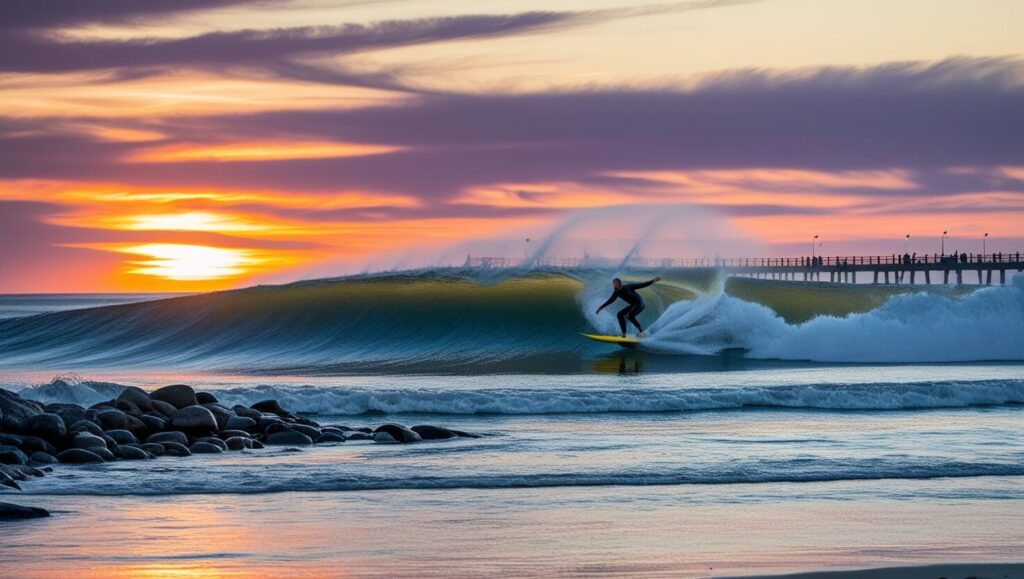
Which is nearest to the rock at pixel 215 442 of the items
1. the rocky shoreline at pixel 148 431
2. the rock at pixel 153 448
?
the rocky shoreline at pixel 148 431

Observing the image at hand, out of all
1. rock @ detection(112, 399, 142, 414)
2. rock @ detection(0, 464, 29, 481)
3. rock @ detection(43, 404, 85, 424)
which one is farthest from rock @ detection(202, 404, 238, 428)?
rock @ detection(0, 464, 29, 481)

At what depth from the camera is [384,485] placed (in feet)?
36.5

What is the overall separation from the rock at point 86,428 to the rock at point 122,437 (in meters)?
0.12

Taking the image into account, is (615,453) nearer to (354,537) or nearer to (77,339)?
(354,537)

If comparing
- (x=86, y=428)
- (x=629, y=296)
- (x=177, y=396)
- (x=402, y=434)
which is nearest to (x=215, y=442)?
(x=86, y=428)

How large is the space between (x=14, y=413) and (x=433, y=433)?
15.7ft

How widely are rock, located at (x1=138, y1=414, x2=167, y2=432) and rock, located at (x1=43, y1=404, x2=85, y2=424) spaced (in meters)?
0.76

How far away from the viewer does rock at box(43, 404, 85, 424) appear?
1501 cm

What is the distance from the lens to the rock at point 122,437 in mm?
13992

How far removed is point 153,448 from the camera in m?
13.5

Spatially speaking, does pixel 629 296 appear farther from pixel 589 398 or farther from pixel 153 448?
pixel 153 448

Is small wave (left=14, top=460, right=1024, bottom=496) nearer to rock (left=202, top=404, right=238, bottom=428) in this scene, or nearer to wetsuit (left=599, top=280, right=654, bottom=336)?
rock (left=202, top=404, right=238, bottom=428)

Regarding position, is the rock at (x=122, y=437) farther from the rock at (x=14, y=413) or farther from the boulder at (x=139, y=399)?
the boulder at (x=139, y=399)

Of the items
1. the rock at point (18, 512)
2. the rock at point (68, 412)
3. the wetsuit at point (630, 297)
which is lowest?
the rock at point (18, 512)
